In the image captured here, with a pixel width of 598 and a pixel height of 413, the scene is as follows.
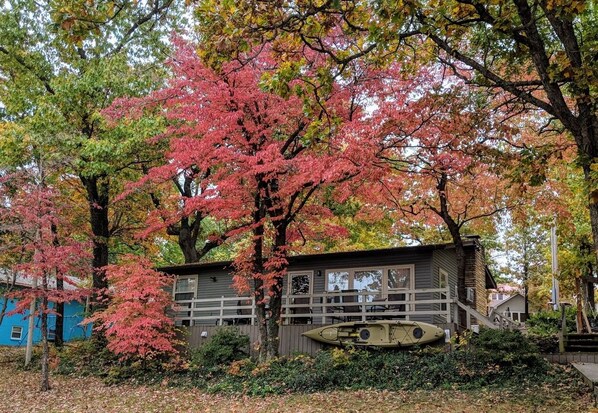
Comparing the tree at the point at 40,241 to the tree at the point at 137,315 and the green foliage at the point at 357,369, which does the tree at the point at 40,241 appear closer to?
the tree at the point at 137,315

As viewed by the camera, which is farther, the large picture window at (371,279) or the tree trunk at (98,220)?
the tree trunk at (98,220)

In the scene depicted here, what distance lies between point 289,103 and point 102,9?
25.7ft

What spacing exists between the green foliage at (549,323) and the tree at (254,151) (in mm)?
10363

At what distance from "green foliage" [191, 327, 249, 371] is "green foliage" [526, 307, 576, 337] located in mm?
10394

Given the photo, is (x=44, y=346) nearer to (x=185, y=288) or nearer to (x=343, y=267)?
(x=185, y=288)

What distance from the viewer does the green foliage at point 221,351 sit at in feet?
46.9

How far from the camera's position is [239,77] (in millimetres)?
12703

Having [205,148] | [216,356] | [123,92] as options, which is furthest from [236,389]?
[123,92]

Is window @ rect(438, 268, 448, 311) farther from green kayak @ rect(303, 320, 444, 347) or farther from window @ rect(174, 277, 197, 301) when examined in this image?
window @ rect(174, 277, 197, 301)

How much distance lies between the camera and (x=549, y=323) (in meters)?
22.2

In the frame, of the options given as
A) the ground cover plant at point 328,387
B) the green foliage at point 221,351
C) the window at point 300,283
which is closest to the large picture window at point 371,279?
the window at point 300,283

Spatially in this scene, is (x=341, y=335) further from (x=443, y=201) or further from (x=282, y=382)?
(x=443, y=201)

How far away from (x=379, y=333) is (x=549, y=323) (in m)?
12.4

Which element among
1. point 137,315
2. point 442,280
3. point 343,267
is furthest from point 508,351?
point 137,315
